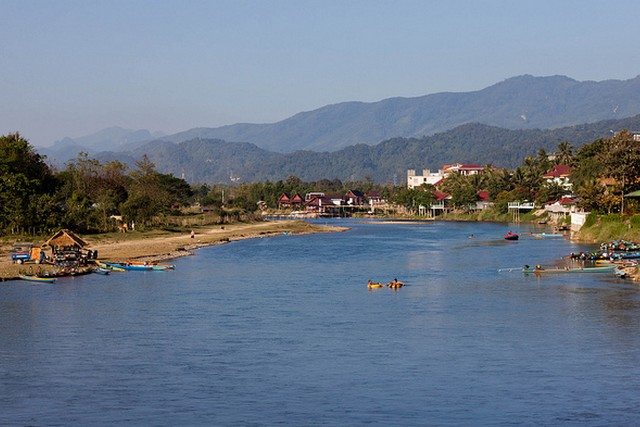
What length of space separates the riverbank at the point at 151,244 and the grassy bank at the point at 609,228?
30303 mm

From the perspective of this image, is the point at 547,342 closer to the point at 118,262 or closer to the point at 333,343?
the point at 333,343

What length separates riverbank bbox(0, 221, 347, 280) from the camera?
52344mm

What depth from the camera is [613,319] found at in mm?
33656

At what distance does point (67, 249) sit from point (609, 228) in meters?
40.0

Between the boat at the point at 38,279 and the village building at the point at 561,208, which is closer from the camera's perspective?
the boat at the point at 38,279

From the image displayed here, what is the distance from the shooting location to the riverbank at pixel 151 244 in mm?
52344

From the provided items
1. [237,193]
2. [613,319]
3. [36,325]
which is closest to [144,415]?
[36,325]

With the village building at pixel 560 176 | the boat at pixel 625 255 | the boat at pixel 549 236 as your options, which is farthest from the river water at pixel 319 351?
the village building at pixel 560 176

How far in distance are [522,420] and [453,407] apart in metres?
1.75

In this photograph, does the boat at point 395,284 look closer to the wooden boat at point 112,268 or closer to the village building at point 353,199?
the wooden boat at point 112,268

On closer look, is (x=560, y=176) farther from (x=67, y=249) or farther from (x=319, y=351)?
(x=319, y=351)

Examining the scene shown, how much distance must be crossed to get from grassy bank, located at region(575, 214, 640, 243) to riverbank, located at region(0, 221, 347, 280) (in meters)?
30.3

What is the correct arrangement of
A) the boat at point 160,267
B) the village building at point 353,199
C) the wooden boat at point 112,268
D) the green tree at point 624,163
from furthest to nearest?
the village building at point 353,199, the green tree at point 624,163, the boat at point 160,267, the wooden boat at point 112,268

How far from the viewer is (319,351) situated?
28.2m
